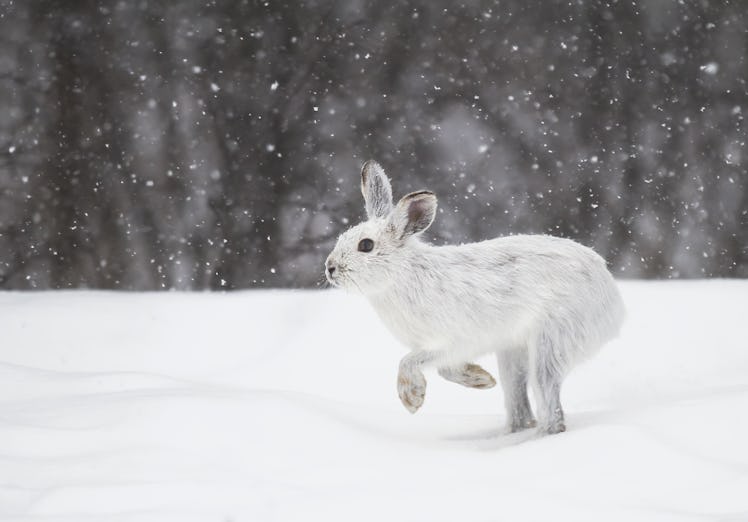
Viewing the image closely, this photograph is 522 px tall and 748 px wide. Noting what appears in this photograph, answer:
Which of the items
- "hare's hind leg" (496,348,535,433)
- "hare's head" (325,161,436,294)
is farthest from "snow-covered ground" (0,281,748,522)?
"hare's head" (325,161,436,294)

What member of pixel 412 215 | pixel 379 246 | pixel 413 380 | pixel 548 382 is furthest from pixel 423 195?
pixel 548 382

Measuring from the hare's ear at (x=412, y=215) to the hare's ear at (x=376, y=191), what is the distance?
12cm

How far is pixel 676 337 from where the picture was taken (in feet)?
14.7

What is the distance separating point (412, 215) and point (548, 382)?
28.2 inches

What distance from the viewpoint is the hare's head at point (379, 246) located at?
9.52 ft

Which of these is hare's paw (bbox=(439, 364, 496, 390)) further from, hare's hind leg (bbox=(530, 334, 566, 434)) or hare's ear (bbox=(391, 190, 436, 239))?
hare's ear (bbox=(391, 190, 436, 239))

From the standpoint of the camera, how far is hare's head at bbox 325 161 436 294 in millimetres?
2902

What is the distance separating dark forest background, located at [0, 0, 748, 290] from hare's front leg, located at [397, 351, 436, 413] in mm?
2641

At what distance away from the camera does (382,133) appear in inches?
217

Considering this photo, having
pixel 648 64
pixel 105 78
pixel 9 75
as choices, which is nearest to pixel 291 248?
pixel 105 78

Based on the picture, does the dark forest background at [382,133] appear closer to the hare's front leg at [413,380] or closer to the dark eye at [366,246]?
the dark eye at [366,246]

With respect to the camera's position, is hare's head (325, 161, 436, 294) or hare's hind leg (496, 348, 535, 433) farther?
hare's hind leg (496, 348, 535, 433)

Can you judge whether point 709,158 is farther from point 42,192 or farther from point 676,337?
point 42,192

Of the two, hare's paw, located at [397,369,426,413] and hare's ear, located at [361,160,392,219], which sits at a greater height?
hare's ear, located at [361,160,392,219]
